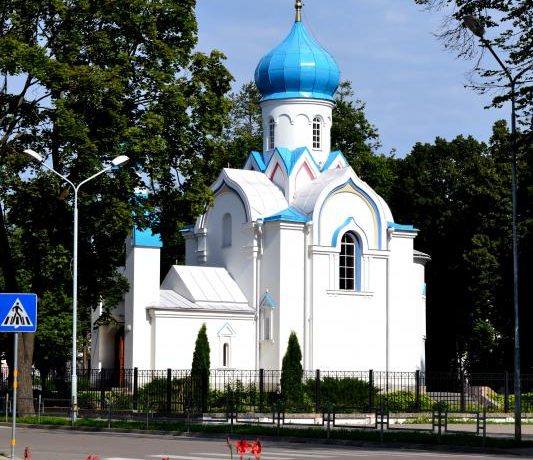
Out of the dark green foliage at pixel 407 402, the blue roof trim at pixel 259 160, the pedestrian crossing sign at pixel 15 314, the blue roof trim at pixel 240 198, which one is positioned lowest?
the dark green foliage at pixel 407 402

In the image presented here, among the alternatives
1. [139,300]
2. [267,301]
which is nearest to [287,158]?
[267,301]

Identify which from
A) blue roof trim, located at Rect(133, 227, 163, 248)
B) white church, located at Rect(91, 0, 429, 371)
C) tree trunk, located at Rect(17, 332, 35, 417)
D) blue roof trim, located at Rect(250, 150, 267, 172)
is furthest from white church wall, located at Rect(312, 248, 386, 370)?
tree trunk, located at Rect(17, 332, 35, 417)

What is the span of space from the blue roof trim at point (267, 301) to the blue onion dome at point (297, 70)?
8.38 metres

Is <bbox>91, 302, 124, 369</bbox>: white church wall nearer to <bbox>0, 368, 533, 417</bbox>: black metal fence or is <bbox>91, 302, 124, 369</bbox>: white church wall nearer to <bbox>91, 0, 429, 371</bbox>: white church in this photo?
<bbox>91, 0, 429, 371</bbox>: white church

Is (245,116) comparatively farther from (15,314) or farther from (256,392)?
(15,314)

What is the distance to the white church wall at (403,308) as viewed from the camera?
45.2 m

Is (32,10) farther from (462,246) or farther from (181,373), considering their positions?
(462,246)

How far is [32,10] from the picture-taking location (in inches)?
1240

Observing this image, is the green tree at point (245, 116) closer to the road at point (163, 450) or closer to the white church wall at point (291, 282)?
the white church wall at point (291, 282)

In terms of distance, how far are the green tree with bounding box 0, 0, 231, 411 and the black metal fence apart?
3.99m

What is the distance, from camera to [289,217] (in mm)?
43625

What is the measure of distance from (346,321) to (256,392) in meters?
6.44

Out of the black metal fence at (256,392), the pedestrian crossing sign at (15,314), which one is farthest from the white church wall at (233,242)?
the pedestrian crossing sign at (15,314)

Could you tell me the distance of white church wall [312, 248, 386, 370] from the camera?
143ft
